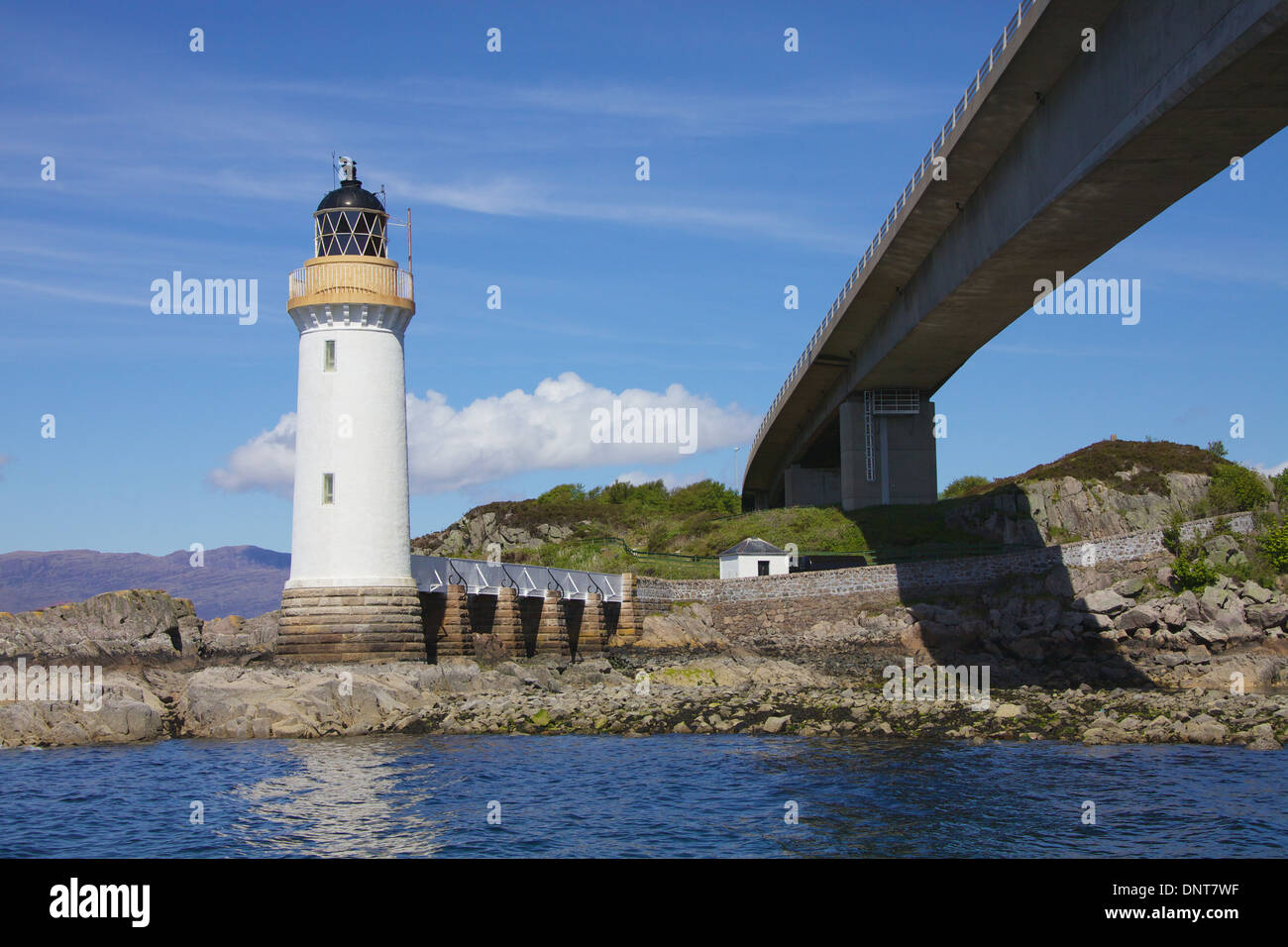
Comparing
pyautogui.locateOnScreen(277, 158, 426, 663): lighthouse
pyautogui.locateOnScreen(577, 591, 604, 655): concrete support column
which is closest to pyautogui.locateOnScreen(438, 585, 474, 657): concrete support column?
A: pyautogui.locateOnScreen(277, 158, 426, 663): lighthouse

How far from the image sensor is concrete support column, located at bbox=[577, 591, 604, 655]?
43.6 metres

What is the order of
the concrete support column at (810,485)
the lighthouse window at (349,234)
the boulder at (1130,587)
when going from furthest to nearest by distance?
the concrete support column at (810,485)
the boulder at (1130,587)
the lighthouse window at (349,234)

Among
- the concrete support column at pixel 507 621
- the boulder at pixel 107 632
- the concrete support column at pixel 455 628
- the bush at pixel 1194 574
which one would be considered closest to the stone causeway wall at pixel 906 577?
the bush at pixel 1194 574

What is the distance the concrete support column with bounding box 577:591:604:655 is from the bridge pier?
15890mm

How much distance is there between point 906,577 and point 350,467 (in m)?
23.0

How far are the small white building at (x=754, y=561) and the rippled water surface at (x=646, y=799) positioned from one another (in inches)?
1068

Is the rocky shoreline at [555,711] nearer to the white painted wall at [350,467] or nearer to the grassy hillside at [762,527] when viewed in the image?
the white painted wall at [350,467]

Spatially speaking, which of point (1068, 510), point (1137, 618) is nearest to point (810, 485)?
point (1068, 510)

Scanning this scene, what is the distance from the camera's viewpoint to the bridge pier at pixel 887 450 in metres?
52.2

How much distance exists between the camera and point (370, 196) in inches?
1328

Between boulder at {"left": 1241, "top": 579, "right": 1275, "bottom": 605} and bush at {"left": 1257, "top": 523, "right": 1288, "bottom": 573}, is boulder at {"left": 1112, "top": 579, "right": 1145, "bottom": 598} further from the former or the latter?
bush at {"left": 1257, "top": 523, "right": 1288, "bottom": 573}
